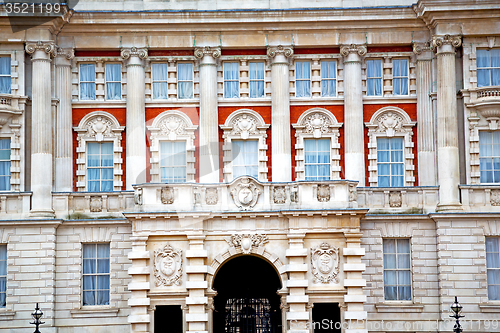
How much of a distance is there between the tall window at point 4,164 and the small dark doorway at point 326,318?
13871mm

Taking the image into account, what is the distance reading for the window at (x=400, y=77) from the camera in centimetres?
3738

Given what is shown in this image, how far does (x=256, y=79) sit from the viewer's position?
123ft

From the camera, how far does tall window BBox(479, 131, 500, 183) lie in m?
35.9

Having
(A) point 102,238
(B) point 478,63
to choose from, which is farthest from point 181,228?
(B) point 478,63

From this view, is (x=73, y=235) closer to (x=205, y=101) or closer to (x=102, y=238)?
(x=102, y=238)

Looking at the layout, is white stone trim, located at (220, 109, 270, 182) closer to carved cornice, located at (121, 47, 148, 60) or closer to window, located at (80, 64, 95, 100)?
carved cornice, located at (121, 47, 148, 60)

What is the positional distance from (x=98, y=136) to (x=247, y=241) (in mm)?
8348

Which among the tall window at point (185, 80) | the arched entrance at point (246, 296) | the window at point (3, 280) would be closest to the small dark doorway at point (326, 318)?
the arched entrance at point (246, 296)

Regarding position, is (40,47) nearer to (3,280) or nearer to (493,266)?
(3,280)

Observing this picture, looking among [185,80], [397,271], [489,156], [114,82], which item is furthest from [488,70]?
[114,82]

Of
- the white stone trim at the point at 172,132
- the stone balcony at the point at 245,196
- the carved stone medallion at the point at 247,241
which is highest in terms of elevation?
the white stone trim at the point at 172,132

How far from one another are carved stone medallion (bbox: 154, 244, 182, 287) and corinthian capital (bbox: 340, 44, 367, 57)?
11.3 m

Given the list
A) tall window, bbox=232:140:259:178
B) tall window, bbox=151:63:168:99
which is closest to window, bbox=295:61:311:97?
tall window, bbox=232:140:259:178

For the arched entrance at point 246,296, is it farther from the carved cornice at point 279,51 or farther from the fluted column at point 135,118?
the carved cornice at point 279,51
